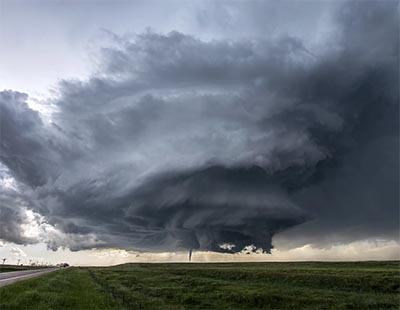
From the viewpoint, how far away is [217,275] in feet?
268

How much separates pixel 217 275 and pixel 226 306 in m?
42.9

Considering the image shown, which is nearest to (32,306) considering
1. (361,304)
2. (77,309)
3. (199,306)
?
(77,309)

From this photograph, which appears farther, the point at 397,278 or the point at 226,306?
the point at 397,278

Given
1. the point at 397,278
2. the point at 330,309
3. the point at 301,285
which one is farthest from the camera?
the point at 301,285

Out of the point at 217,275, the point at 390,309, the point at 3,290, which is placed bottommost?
the point at 390,309

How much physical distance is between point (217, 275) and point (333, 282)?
1204 inches

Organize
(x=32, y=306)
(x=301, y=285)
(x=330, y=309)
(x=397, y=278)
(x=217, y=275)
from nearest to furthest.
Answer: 1. (x=32, y=306)
2. (x=330, y=309)
3. (x=397, y=278)
4. (x=301, y=285)
5. (x=217, y=275)

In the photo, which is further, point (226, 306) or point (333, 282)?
point (333, 282)

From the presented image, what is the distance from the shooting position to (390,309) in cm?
3678

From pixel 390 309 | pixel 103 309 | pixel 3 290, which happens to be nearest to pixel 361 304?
pixel 390 309

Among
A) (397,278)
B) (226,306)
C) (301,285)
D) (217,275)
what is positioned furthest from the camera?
(217,275)

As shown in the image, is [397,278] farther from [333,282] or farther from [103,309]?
[103,309]

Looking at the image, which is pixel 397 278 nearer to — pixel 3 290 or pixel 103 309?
pixel 103 309

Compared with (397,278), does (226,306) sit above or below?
below
